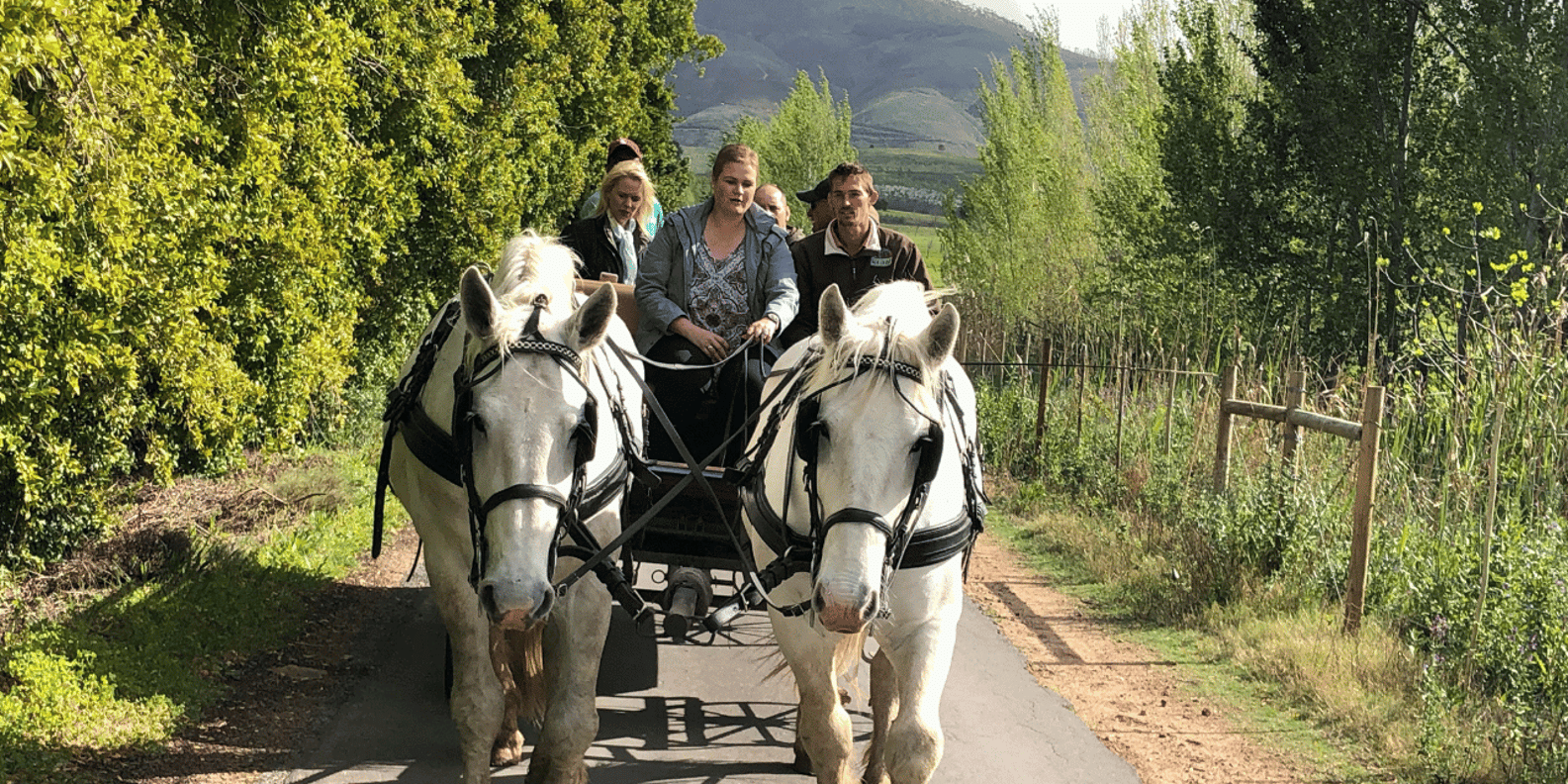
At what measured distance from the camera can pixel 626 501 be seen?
5.16 m

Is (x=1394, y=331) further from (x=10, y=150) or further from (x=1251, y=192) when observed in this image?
(x=10, y=150)

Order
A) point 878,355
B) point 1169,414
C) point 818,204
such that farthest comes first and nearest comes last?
point 1169,414, point 818,204, point 878,355

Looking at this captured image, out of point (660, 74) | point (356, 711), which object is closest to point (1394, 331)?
point (356, 711)

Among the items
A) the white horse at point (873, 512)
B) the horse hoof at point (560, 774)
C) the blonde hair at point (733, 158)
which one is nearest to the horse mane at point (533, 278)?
the white horse at point (873, 512)

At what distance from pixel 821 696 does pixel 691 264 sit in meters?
2.25

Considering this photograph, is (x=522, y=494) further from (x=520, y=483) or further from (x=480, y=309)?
(x=480, y=309)

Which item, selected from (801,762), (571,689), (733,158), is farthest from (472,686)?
(733,158)

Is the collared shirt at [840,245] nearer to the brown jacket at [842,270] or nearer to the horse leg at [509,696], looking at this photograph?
the brown jacket at [842,270]

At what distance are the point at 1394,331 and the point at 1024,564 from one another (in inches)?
290

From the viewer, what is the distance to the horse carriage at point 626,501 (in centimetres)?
355

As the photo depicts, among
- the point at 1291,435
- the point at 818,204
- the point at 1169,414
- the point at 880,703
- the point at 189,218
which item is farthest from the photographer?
the point at 1169,414

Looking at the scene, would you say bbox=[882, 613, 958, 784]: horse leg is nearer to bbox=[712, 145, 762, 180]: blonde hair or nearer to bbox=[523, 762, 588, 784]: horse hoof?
bbox=[523, 762, 588, 784]: horse hoof

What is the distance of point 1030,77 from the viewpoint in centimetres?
2917

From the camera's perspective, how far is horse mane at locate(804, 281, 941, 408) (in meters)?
3.69
